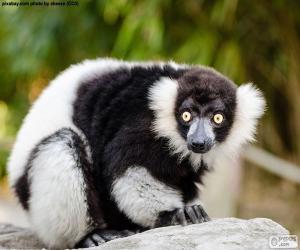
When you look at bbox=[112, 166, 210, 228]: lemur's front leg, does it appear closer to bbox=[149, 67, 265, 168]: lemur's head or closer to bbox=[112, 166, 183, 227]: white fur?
bbox=[112, 166, 183, 227]: white fur

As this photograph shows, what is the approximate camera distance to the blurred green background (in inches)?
331

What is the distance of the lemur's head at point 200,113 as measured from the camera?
4.39 meters

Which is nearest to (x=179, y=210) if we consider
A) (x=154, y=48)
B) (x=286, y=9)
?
(x=154, y=48)

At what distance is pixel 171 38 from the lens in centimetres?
894

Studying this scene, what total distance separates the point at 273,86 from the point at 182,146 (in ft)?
19.1

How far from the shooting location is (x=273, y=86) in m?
9.98

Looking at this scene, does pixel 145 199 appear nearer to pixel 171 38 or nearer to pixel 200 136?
pixel 200 136

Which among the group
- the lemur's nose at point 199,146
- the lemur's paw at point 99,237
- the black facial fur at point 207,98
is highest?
the black facial fur at point 207,98

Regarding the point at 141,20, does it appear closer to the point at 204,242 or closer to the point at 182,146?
the point at 182,146

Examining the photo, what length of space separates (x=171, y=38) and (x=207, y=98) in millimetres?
4625

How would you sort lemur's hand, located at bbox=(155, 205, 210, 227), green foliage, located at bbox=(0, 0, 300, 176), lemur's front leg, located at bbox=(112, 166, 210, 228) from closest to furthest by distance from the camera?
lemur's hand, located at bbox=(155, 205, 210, 227), lemur's front leg, located at bbox=(112, 166, 210, 228), green foliage, located at bbox=(0, 0, 300, 176)

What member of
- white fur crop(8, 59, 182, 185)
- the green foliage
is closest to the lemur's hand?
white fur crop(8, 59, 182, 185)

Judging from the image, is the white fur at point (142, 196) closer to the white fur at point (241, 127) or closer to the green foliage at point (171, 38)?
the white fur at point (241, 127)

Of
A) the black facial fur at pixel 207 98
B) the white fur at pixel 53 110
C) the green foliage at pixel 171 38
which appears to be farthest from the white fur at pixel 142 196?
the green foliage at pixel 171 38
